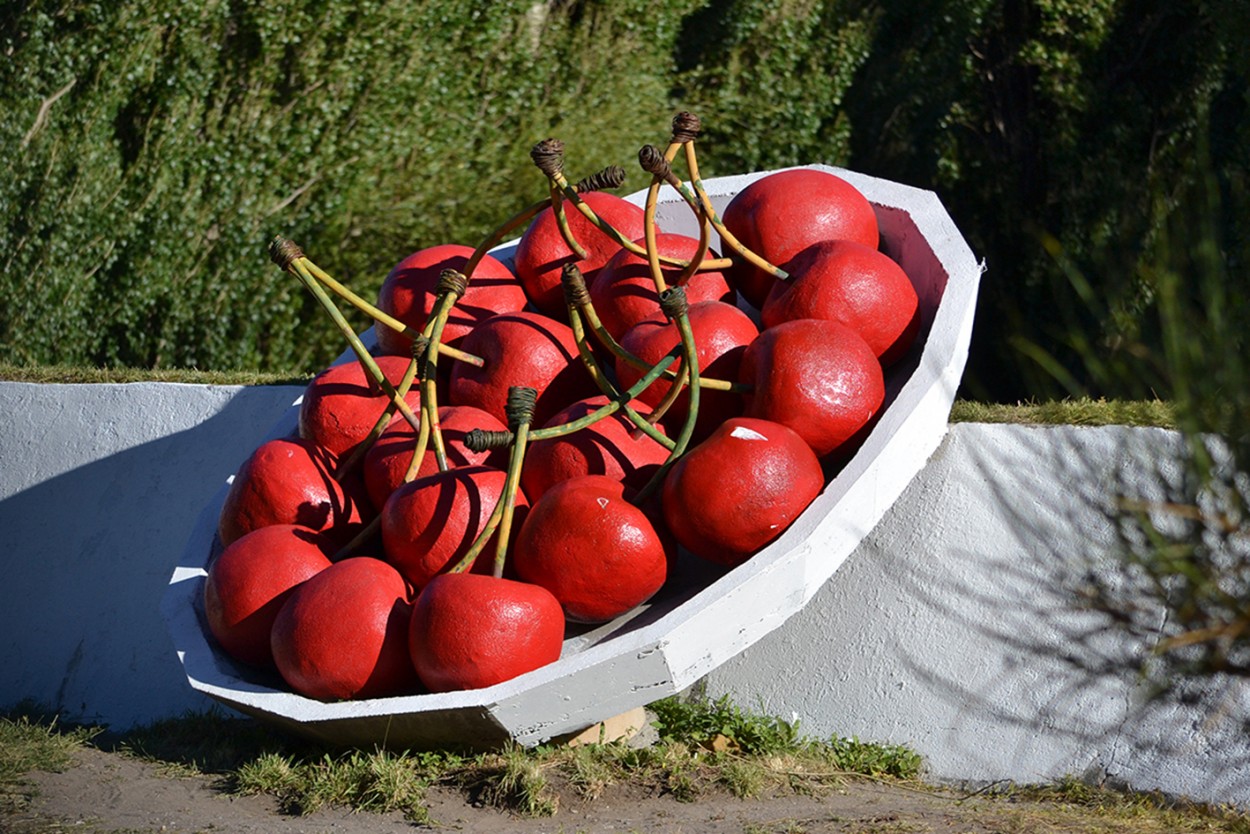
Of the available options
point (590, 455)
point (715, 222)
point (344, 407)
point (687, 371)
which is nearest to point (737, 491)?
point (687, 371)

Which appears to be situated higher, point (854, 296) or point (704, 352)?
point (854, 296)

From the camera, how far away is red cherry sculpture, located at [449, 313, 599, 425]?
4.25 m

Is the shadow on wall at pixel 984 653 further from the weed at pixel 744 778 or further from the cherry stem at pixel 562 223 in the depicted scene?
the cherry stem at pixel 562 223

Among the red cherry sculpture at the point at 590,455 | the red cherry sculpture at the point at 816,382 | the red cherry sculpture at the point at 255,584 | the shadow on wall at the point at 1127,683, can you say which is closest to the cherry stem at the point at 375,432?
the red cherry sculpture at the point at 255,584

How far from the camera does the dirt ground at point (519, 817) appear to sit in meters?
3.37

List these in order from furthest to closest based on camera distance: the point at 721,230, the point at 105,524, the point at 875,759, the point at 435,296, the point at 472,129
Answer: the point at 472,129 → the point at 105,524 → the point at 435,296 → the point at 721,230 → the point at 875,759

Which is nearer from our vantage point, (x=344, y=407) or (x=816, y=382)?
(x=816, y=382)

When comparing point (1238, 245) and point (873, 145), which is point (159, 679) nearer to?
point (1238, 245)

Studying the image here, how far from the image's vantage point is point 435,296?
463cm

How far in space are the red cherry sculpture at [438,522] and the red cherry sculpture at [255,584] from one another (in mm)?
281

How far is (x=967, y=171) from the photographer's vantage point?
9.35 meters

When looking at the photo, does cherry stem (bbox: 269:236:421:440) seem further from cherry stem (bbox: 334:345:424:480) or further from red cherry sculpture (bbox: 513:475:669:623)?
red cherry sculpture (bbox: 513:475:669:623)

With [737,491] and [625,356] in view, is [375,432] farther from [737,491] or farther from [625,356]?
[737,491]

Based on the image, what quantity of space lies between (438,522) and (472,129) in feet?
17.4
